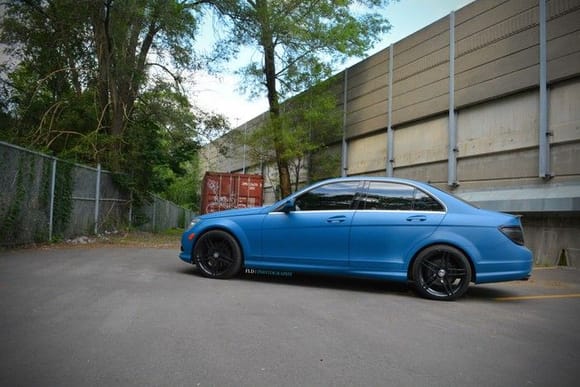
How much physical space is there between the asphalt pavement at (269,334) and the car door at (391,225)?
471mm

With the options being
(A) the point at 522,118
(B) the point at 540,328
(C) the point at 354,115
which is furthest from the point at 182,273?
(C) the point at 354,115

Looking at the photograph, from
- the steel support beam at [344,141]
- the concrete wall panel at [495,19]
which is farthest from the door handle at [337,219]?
the steel support beam at [344,141]

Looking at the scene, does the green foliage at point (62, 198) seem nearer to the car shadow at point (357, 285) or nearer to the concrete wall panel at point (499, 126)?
the car shadow at point (357, 285)

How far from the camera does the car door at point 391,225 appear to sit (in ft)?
19.5

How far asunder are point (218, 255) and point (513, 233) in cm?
409

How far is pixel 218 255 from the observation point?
6.84 meters

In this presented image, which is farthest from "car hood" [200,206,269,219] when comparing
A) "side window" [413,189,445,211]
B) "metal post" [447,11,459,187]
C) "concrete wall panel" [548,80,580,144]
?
"metal post" [447,11,459,187]

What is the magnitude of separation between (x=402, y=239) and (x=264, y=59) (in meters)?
15.9

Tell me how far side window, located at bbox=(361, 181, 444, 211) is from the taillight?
0.80 m

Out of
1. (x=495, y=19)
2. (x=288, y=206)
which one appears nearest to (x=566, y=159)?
(x=495, y=19)

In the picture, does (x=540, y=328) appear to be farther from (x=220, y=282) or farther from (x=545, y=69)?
(x=545, y=69)

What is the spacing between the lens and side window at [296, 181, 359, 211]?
6.43 metres

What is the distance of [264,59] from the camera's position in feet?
66.2

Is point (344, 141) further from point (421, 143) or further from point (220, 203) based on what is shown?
point (220, 203)
